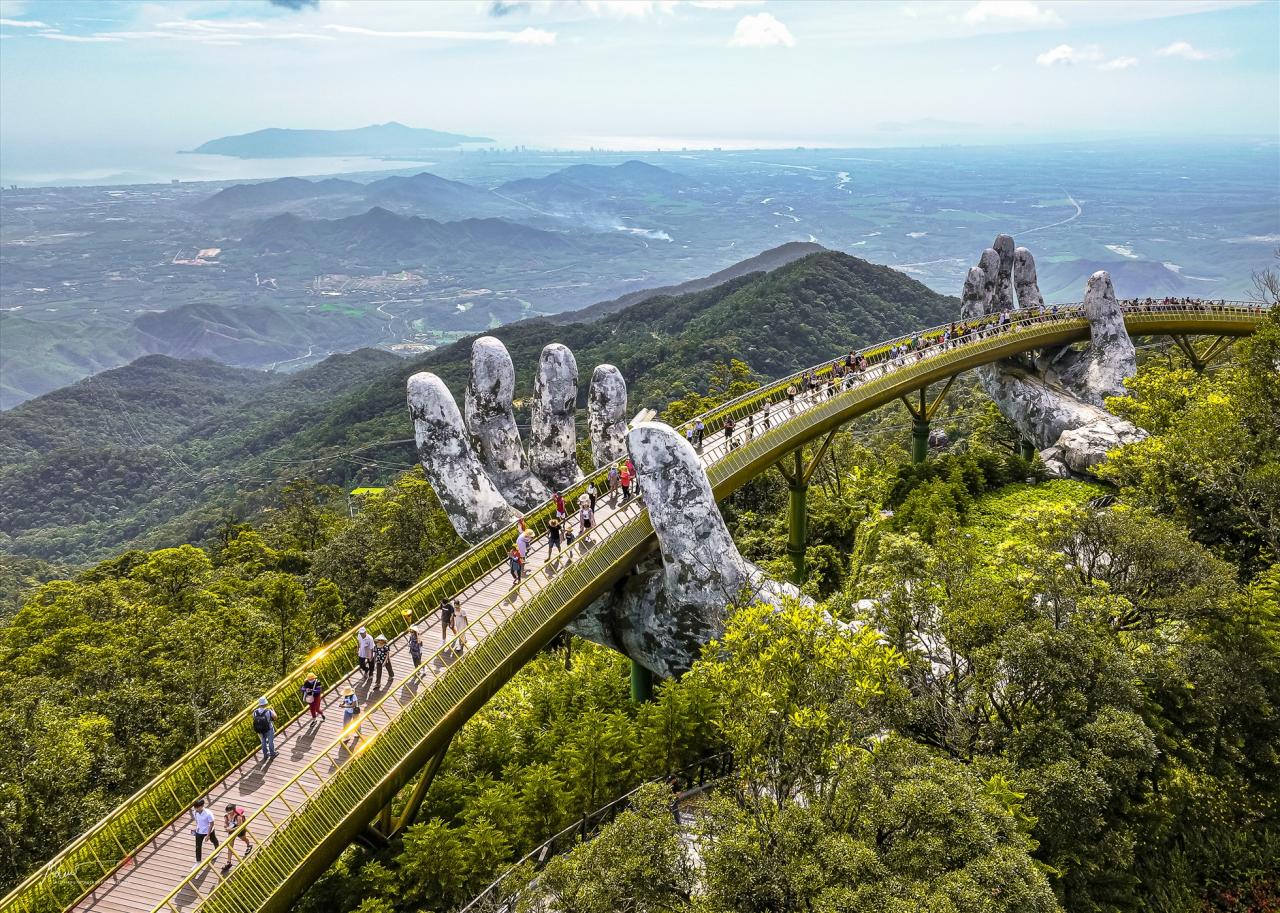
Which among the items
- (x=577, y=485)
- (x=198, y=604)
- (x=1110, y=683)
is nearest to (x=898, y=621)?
(x=1110, y=683)

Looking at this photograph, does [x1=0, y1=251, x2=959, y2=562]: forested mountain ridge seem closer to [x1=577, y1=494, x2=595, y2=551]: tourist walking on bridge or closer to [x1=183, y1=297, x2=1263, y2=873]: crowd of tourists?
[x1=183, y1=297, x2=1263, y2=873]: crowd of tourists

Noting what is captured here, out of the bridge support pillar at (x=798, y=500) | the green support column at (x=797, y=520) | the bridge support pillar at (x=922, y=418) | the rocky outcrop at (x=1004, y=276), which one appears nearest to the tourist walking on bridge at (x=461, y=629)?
the bridge support pillar at (x=798, y=500)

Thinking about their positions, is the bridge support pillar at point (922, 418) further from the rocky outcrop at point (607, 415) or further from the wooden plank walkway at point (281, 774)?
the wooden plank walkway at point (281, 774)

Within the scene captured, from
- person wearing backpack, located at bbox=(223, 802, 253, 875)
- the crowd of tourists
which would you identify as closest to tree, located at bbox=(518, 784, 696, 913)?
person wearing backpack, located at bbox=(223, 802, 253, 875)

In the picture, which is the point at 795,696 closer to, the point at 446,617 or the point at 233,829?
the point at 446,617

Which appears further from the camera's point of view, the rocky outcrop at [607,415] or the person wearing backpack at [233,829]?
the rocky outcrop at [607,415]

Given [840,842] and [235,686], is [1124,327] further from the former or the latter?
[235,686]
